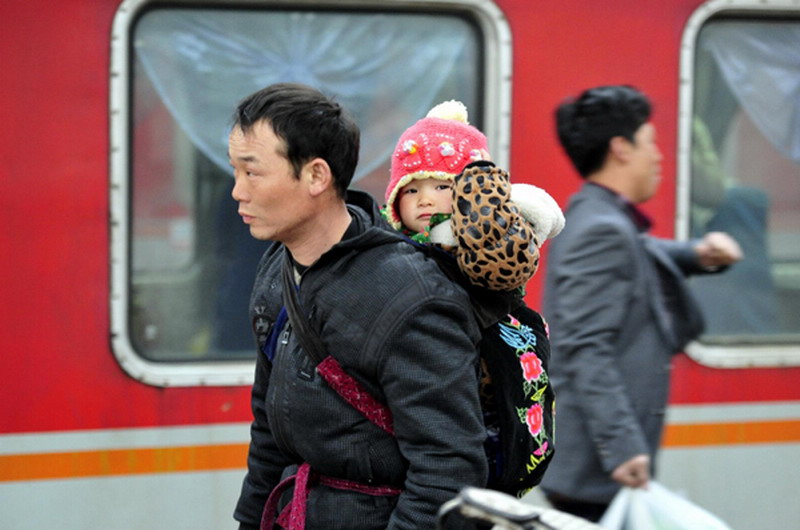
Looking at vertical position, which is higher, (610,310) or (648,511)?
(610,310)

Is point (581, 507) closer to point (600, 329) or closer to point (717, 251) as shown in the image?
point (600, 329)

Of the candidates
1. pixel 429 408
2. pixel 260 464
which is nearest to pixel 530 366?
pixel 429 408

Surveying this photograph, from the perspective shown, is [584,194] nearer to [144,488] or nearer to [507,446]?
[507,446]

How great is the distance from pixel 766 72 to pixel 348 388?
7.47 ft

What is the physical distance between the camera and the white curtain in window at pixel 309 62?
2.98 m

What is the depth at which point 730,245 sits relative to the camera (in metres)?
2.68

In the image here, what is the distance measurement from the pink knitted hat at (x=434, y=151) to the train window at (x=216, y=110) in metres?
1.21

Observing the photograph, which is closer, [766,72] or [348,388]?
[348,388]

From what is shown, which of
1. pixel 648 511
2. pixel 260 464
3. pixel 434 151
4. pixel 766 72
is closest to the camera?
pixel 434 151

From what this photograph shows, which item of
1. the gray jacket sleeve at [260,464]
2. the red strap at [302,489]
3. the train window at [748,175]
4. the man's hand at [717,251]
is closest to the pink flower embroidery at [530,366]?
the red strap at [302,489]

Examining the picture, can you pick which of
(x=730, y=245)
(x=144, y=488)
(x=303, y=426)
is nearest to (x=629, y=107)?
(x=730, y=245)

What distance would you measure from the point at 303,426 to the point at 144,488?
1.43 meters

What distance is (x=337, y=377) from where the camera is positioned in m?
1.66

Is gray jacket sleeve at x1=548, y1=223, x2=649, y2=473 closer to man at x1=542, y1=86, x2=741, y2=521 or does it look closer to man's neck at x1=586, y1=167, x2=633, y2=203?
man at x1=542, y1=86, x2=741, y2=521
